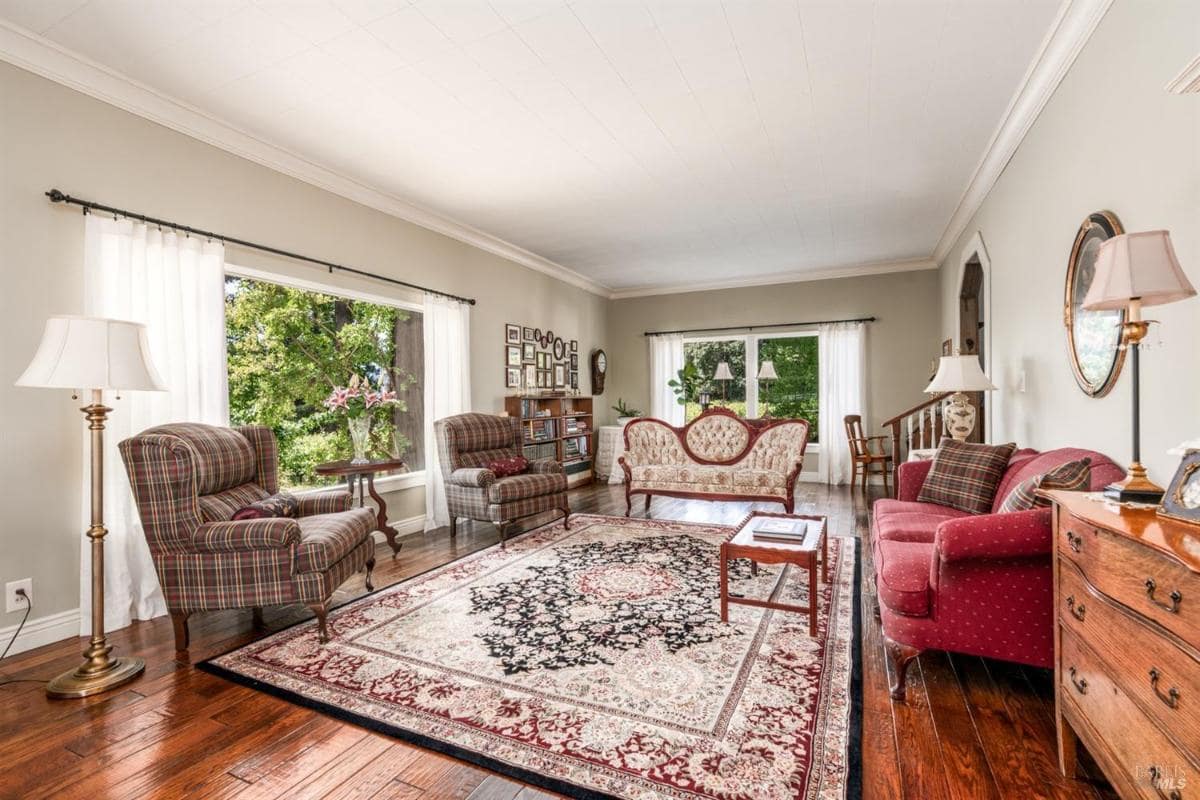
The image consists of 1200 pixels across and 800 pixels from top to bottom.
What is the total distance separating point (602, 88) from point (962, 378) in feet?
10.0

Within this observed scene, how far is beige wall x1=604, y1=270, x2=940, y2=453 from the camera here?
6.74 metres

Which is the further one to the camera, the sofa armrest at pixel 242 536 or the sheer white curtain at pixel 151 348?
the sheer white curtain at pixel 151 348

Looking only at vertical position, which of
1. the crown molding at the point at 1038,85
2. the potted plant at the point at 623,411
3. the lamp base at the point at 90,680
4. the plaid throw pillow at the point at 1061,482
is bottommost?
the lamp base at the point at 90,680

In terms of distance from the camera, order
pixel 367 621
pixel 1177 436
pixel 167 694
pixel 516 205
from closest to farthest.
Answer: pixel 1177 436
pixel 167 694
pixel 367 621
pixel 516 205

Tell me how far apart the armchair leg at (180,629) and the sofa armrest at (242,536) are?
0.32m

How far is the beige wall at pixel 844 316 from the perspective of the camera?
6.74 m

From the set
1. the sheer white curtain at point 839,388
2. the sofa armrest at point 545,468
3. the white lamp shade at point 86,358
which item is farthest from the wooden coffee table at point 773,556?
the sheer white curtain at point 839,388

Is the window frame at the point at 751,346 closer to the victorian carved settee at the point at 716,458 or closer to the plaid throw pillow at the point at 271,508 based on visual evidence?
the victorian carved settee at the point at 716,458

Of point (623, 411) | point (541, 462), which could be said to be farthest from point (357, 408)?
point (623, 411)

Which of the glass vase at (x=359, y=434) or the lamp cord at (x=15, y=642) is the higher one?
the glass vase at (x=359, y=434)

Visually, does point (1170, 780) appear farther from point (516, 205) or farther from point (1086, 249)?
point (516, 205)

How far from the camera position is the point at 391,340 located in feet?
16.4

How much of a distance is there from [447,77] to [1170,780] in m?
3.56

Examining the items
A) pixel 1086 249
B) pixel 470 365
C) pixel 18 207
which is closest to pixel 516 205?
pixel 470 365
